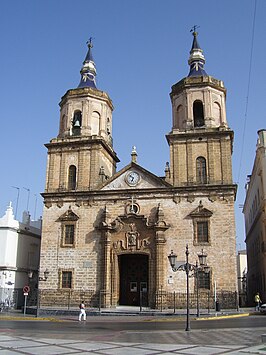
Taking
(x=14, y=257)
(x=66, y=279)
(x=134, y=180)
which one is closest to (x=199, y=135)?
(x=134, y=180)

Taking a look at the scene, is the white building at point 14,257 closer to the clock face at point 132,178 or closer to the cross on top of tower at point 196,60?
the clock face at point 132,178

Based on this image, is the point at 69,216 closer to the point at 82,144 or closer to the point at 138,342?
the point at 82,144

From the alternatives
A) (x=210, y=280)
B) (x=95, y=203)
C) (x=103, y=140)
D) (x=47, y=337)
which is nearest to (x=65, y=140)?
(x=103, y=140)

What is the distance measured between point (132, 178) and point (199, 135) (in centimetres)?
652

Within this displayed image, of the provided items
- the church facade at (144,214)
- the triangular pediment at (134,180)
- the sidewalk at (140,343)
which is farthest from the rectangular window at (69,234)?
the sidewalk at (140,343)

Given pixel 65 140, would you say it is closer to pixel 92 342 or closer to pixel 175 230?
pixel 175 230

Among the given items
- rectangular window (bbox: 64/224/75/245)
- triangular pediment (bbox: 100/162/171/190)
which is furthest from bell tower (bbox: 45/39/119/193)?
rectangular window (bbox: 64/224/75/245)

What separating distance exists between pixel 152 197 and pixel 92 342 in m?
19.2

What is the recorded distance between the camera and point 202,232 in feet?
102

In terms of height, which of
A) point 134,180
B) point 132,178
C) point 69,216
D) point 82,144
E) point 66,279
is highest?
point 82,144

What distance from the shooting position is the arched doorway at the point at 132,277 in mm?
32750

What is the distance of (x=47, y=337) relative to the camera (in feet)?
50.2

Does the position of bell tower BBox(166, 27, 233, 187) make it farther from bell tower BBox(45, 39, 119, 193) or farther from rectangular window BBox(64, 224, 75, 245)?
rectangular window BBox(64, 224, 75, 245)

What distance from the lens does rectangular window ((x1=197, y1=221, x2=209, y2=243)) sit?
3077cm
